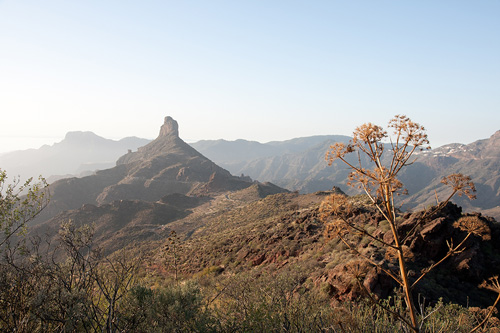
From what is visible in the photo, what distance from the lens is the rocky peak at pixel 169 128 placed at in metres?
147

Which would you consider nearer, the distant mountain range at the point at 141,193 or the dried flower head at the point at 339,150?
the dried flower head at the point at 339,150

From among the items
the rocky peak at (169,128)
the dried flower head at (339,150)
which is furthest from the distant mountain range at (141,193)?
the dried flower head at (339,150)

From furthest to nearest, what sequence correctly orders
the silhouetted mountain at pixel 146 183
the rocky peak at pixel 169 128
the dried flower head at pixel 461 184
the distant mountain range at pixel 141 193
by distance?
the rocky peak at pixel 169 128
the silhouetted mountain at pixel 146 183
the distant mountain range at pixel 141 193
the dried flower head at pixel 461 184

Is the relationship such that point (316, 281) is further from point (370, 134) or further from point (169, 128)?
point (169, 128)

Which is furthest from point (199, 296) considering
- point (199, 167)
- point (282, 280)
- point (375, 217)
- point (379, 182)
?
point (199, 167)

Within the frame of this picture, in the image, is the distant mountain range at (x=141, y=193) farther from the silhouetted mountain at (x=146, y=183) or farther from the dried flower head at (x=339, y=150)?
the dried flower head at (x=339, y=150)

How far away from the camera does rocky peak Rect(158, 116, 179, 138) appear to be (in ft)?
482

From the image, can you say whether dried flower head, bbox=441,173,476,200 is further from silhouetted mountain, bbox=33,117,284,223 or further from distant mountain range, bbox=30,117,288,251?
silhouetted mountain, bbox=33,117,284,223

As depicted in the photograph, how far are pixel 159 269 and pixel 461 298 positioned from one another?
22.6 m

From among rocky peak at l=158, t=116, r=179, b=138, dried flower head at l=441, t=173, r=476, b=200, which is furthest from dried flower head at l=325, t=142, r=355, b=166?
rocky peak at l=158, t=116, r=179, b=138

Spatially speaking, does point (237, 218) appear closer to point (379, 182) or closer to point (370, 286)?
point (370, 286)

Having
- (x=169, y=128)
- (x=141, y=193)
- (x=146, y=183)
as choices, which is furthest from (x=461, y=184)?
(x=169, y=128)

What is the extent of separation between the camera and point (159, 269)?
25844 mm

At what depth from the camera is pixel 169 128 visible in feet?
493
